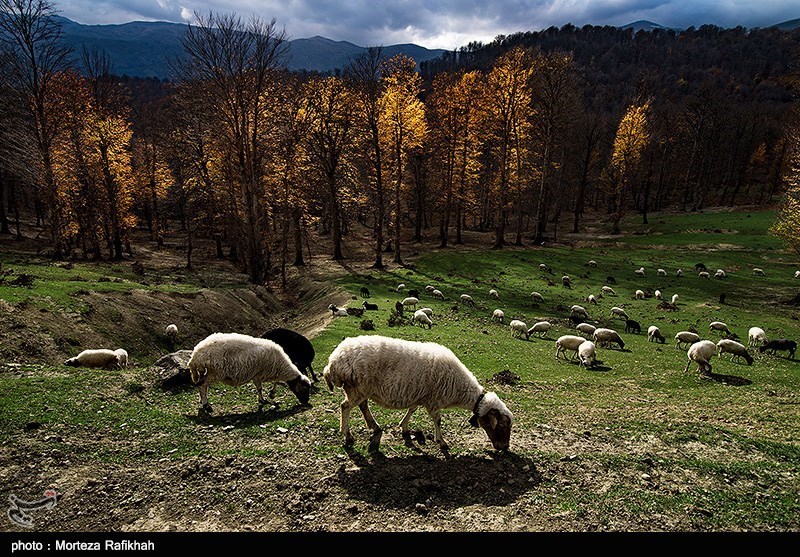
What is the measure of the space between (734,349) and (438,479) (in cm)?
2070

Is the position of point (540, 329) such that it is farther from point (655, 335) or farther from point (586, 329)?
point (655, 335)

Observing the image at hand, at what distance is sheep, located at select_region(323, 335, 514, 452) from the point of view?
8875 millimetres

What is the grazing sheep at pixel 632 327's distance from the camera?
2611 centimetres

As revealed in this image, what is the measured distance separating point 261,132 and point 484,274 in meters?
25.4

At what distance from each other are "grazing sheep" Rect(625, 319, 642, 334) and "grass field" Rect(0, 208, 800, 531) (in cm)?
629

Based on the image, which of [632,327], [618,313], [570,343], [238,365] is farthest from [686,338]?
[238,365]

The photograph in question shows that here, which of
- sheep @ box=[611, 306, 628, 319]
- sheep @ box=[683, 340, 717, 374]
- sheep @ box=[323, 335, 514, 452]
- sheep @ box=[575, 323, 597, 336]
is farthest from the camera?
sheep @ box=[611, 306, 628, 319]

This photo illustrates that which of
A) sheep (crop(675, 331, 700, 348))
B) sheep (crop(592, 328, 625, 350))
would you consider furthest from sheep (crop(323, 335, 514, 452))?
sheep (crop(675, 331, 700, 348))

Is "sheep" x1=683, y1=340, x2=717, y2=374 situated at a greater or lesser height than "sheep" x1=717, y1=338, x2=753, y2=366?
greater

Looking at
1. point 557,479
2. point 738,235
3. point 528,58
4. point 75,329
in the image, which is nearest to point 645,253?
point 738,235

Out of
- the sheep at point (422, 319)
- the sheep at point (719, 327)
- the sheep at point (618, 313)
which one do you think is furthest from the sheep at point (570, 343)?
the sheep at point (719, 327)

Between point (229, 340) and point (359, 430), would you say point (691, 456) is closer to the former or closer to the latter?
point (359, 430)

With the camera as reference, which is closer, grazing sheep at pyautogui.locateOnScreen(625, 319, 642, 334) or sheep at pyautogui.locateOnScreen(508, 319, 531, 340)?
sheep at pyautogui.locateOnScreen(508, 319, 531, 340)

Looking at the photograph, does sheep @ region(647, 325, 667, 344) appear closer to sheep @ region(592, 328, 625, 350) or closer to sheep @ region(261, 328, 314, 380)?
sheep @ region(592, 328, 625, 350)
